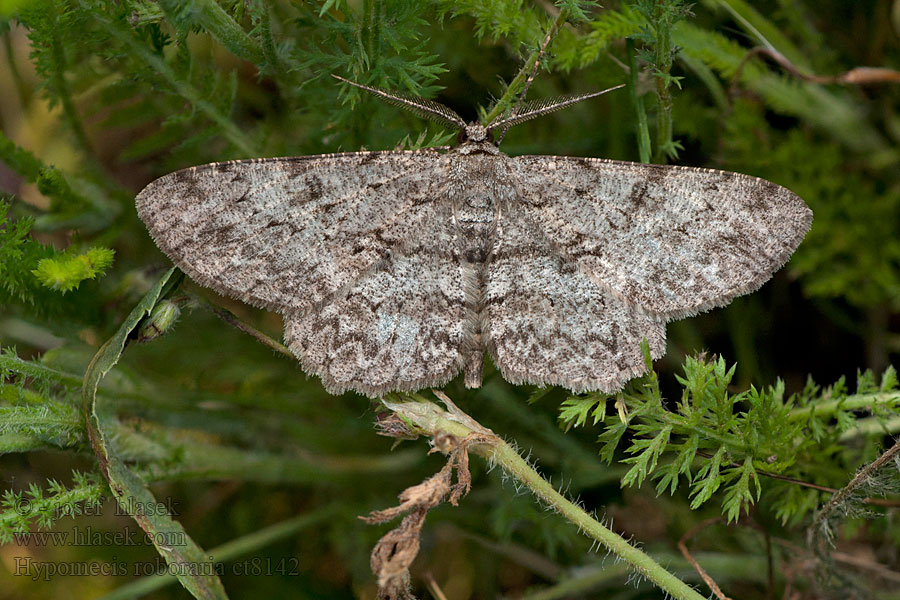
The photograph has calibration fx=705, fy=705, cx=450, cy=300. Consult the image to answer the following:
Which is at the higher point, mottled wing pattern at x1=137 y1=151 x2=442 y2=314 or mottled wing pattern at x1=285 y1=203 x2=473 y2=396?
mottled wing pattern at x1=137 y1=151 x2=442 y2=314

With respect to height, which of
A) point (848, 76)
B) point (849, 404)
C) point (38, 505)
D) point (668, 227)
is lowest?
point (38, 505)

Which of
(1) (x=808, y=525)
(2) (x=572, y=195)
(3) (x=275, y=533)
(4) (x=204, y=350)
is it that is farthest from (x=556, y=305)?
(4) (x=204, y=350)

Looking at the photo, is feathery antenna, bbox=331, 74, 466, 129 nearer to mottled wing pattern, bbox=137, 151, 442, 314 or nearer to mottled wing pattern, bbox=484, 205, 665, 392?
mottled wing pattern, bbox=137, 151, 442, 314

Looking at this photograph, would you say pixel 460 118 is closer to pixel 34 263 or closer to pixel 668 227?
pixel 668 227

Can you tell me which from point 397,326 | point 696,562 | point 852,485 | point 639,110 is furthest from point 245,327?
point 852,485

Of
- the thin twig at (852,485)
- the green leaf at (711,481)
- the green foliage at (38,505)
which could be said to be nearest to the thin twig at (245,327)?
the green foliage at (38,505)

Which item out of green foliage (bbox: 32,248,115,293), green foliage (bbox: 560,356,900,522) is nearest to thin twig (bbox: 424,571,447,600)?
green foliage (bbox: 560,356,900,522)

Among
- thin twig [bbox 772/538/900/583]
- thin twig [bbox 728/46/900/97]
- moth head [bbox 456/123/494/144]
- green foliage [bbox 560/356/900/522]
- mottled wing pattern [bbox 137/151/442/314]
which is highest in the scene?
thin twig [bbox 728/46/900/97]
